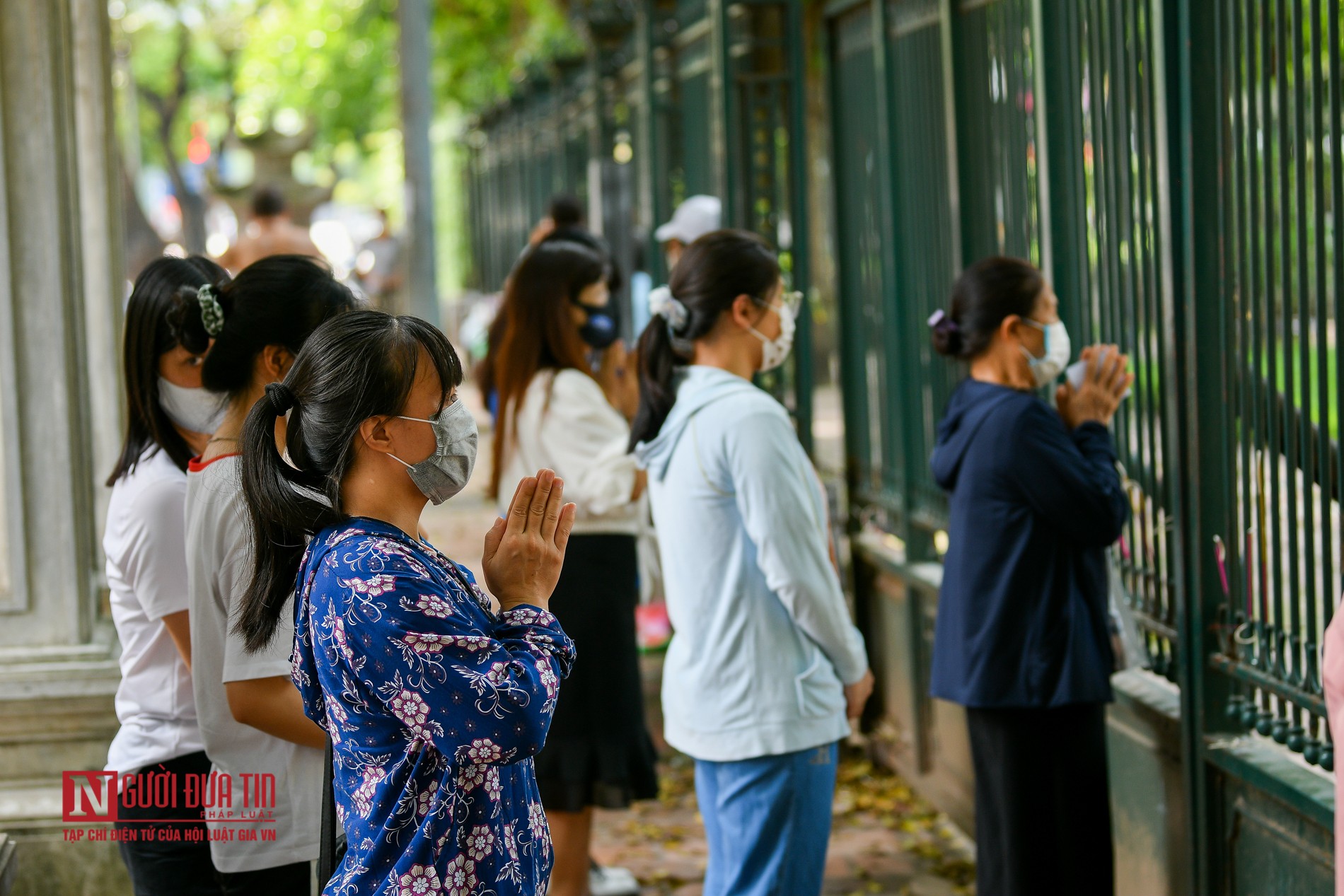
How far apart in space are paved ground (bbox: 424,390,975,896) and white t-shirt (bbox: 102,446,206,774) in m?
2.68

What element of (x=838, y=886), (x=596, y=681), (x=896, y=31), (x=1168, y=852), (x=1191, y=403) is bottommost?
(x=838, y=886)

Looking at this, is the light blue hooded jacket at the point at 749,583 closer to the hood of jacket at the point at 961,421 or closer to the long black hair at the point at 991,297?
the hood of jacket at the point at 961,421

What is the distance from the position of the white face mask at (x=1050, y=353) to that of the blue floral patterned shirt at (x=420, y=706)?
2.02m

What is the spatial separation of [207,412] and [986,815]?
2.35 meters

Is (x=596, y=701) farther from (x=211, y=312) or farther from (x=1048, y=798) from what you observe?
(x=211, y=312)

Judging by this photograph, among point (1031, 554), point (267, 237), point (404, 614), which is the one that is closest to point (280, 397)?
point (404, 614)

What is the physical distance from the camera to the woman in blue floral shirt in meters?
2.07

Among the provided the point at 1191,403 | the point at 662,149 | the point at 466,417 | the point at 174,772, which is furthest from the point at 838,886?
the point at 662,149

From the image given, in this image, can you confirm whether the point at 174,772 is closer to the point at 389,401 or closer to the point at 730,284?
the point at 389,401

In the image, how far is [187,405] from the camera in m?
3.01

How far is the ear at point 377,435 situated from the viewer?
222cm

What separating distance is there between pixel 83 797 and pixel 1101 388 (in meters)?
2.99

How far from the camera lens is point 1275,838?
3.42 metres

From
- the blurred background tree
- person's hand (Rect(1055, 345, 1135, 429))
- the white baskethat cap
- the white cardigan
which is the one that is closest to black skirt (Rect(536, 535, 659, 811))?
the white cardigan
